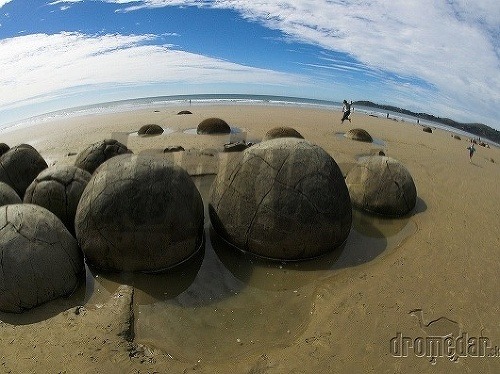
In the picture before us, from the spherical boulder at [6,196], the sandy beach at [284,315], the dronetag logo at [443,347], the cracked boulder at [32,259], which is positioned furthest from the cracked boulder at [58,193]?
the dronetag logo at [443,347]

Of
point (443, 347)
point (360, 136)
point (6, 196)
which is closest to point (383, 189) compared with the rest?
point (443, 347)

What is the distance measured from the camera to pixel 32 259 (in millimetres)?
4508

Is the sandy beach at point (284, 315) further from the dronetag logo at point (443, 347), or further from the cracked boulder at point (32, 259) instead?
the cracked boulder at point (32, 259)

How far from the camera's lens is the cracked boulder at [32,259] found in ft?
14.5

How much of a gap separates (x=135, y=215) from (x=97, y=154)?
3.95 m

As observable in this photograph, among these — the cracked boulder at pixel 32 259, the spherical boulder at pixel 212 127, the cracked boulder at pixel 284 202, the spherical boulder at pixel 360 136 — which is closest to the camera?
the cracked boulder at pixel 32 259

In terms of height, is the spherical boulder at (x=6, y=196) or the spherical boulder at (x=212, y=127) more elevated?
the spherical boulder at (x=6, y=196)

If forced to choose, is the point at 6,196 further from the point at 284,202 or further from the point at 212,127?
the point at 212,127

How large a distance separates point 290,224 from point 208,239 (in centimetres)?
179

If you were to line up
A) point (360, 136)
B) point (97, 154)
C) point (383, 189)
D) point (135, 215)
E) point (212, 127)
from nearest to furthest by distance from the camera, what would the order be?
point (135, 215) → point (383, 189) → point (97, 154) → point (212, 127) → point (360, 136)

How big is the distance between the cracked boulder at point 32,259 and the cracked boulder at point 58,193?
1042 millimetres

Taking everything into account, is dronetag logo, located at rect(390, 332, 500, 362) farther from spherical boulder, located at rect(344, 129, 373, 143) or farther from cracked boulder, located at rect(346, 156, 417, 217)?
spherical boulder, located at rect(344, 129, 373, 143)

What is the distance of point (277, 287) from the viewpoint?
539 centimetres

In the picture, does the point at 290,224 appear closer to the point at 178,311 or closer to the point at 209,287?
the point at 209,287
